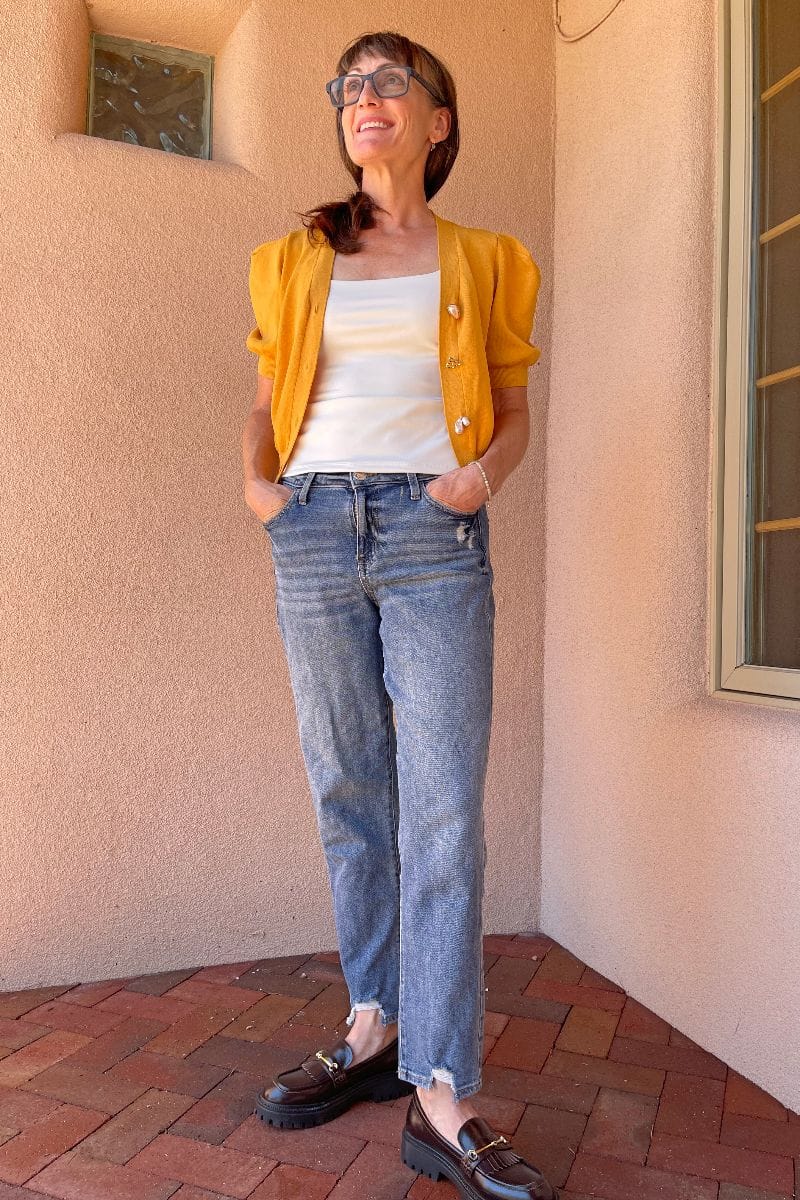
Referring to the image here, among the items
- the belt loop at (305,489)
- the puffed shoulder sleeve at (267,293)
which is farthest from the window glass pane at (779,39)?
the belt loop at (305,489)

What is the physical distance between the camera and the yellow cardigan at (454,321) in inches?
71.2

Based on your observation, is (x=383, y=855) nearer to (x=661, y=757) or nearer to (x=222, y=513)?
(x=661, y=757)

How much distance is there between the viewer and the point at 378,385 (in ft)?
5.90

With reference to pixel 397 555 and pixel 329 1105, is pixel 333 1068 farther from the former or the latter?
pixel 397 555

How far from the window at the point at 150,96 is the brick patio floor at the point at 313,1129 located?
7.13 feet

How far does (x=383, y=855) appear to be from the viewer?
1.96 metres

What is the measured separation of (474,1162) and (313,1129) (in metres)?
0.38

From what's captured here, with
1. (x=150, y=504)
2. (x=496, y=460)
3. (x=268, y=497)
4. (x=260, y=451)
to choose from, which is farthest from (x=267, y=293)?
(x=150, y=504)

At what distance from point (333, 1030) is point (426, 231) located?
173 centimetres

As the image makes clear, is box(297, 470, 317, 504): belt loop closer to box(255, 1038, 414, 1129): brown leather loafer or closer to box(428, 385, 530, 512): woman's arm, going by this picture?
box(428, 385, 530, 512): woman's arm

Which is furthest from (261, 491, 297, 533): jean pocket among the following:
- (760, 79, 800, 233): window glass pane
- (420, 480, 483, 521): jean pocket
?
(760, 79, 800, 233): window glass pane

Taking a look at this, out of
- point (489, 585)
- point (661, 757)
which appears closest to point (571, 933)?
point (661, 757)

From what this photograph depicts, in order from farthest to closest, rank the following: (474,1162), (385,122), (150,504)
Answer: (150,504) → (385,122) → (474,1162)

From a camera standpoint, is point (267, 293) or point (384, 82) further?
point (267, 293)
